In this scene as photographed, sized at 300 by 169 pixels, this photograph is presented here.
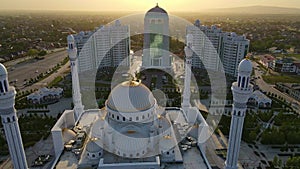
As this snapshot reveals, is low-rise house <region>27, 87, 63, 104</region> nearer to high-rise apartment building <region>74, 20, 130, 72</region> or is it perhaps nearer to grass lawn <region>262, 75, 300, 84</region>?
high-rise apartment building <region>74, 20, 130, 72</region>

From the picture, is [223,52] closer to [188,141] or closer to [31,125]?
[188,141]

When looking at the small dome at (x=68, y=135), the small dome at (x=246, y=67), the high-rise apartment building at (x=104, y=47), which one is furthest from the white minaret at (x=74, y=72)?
the high-rise apartment building at (x=104, y=47)

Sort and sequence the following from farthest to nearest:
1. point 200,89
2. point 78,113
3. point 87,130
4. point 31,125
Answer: point 200,89 < point 31,125 < point 78,113 < point 87,130

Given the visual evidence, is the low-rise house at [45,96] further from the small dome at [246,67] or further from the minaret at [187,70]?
the small dome at [246,67]

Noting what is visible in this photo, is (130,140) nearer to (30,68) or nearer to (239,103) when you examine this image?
(239,103)

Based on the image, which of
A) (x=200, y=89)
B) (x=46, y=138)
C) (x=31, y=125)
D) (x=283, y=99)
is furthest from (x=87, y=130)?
(x=283, y=99)

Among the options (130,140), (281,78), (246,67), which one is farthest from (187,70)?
(281,78)
